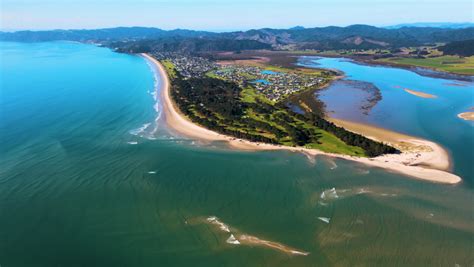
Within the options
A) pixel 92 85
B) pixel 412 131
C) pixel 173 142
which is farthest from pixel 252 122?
pixel 92 85

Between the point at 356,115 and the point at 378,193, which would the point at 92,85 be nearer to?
the point at 356,115

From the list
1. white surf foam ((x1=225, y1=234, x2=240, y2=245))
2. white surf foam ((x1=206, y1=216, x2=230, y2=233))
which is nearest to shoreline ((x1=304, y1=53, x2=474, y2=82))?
white surf foam ((x1=206, y1=216, x2=230, y2=233))

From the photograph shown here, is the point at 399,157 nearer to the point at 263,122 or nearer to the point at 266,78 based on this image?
the point at 263,122

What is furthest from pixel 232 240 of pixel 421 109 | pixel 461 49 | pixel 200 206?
pixel 461 49

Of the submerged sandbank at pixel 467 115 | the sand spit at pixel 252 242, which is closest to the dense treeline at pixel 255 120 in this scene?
the sand spit at pixel 252 242

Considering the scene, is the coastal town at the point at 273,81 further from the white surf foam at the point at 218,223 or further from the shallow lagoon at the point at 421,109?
the white surf foam at the point at 218,223

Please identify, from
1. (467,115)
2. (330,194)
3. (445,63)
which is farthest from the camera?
(445,63)
